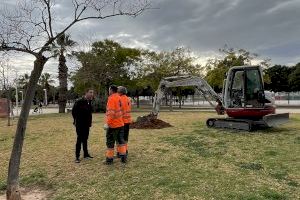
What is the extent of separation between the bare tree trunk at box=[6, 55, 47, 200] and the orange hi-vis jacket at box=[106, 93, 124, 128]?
298 centimetres

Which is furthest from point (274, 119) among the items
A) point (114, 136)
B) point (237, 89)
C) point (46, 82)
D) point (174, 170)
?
point (46, 82)

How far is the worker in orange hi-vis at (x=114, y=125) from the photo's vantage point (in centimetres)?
954

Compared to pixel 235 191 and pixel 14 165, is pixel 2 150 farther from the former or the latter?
pixel 235 191

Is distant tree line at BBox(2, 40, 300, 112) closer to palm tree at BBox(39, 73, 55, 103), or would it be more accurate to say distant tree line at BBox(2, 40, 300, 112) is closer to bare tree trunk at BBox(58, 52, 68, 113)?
bare tree trunk at BBox(58, 52, 68, 113)

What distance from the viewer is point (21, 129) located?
677cm

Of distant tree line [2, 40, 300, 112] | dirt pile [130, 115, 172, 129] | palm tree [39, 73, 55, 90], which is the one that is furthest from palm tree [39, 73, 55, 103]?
dirt pile [130, 115, 172, 129]

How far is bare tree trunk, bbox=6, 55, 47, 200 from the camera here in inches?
262

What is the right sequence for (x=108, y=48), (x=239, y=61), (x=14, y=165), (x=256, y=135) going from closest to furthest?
(x=14, y=165) → (x=256, y=135) → (x=239, y=61) → (x=108, y=48)

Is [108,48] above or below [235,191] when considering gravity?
above

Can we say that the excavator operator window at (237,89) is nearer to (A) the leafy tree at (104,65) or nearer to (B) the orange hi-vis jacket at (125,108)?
(B) the orange hi-vis jacket at (125,108)

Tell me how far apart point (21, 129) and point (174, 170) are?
360 centimetres

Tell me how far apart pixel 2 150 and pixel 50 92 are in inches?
3629

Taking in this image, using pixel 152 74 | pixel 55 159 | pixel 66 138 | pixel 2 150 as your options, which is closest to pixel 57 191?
pixel 55 159

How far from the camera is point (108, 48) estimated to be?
47.1 meters
